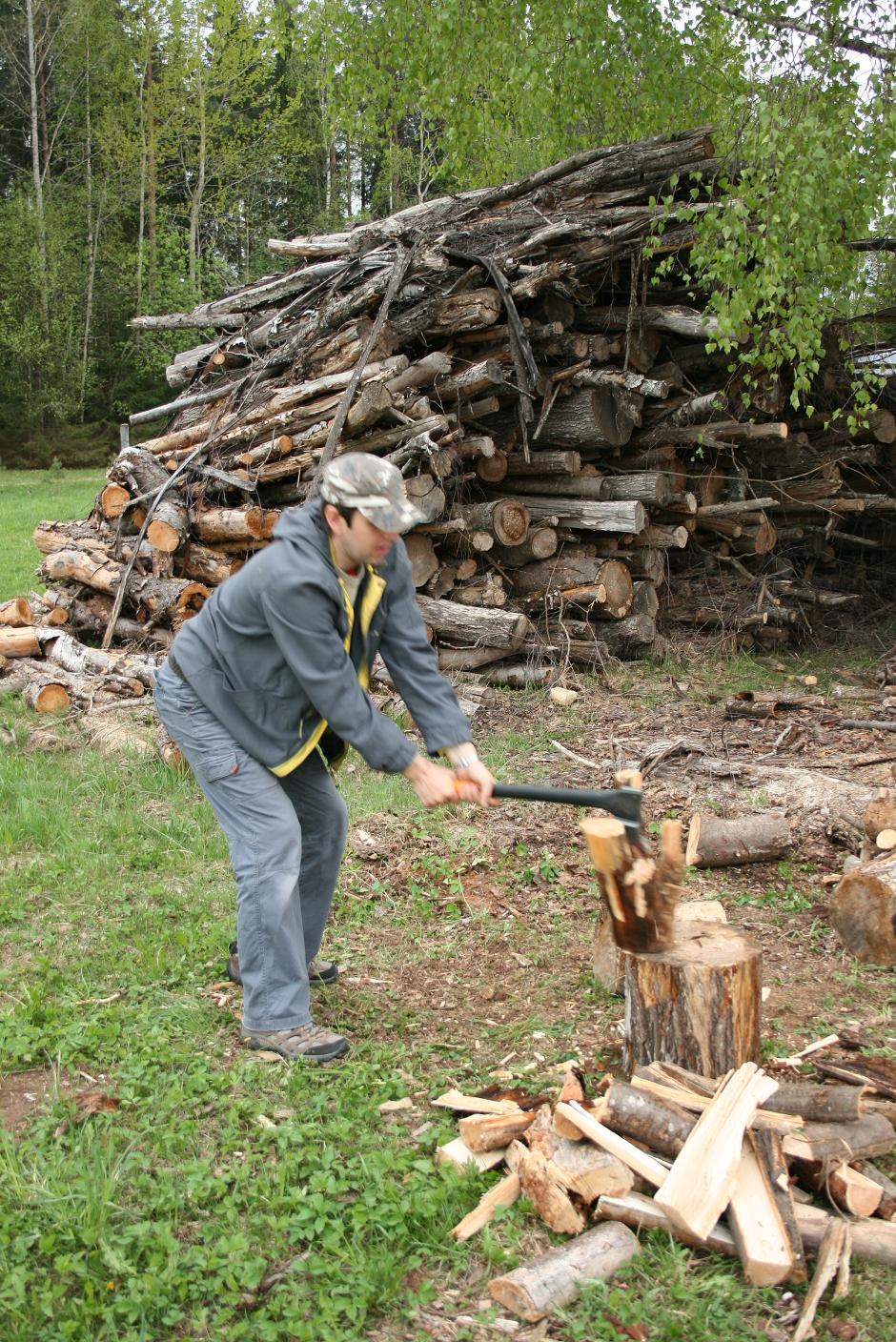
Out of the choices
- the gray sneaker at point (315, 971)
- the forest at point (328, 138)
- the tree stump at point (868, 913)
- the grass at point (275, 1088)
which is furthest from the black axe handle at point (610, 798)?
the forest at point (328, 138)

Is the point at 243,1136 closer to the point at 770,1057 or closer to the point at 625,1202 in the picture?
the point at 625,1202

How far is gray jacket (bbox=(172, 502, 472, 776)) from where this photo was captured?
340 centimetres

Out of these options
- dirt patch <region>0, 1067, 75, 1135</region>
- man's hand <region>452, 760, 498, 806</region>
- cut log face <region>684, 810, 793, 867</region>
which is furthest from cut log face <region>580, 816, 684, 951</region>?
cut log face <region>684, 810, 793, 867</region>

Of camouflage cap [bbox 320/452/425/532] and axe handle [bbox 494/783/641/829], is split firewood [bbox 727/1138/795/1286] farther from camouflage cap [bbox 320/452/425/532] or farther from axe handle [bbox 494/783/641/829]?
camouflage cap [bbox 320/452/425/532]

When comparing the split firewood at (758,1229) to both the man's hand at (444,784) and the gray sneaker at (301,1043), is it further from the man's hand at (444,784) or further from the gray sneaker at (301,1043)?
the gray sneaker at (301,1043)

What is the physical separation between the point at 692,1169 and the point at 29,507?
20.0 m

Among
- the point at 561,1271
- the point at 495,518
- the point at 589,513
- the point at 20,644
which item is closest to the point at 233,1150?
the point at 561,1271

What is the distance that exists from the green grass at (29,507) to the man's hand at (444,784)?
958cm

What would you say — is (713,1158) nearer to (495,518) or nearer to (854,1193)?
(854,1193)

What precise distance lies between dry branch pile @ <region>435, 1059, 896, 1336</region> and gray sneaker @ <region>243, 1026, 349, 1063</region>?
0.54 meters

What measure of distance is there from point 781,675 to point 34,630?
6453 millimetres

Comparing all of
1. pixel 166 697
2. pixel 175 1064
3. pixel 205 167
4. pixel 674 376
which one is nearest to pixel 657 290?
pixel 674 376

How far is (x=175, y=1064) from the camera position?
12.1 feet

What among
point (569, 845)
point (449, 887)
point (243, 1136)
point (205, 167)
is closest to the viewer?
point (243, 1136)
